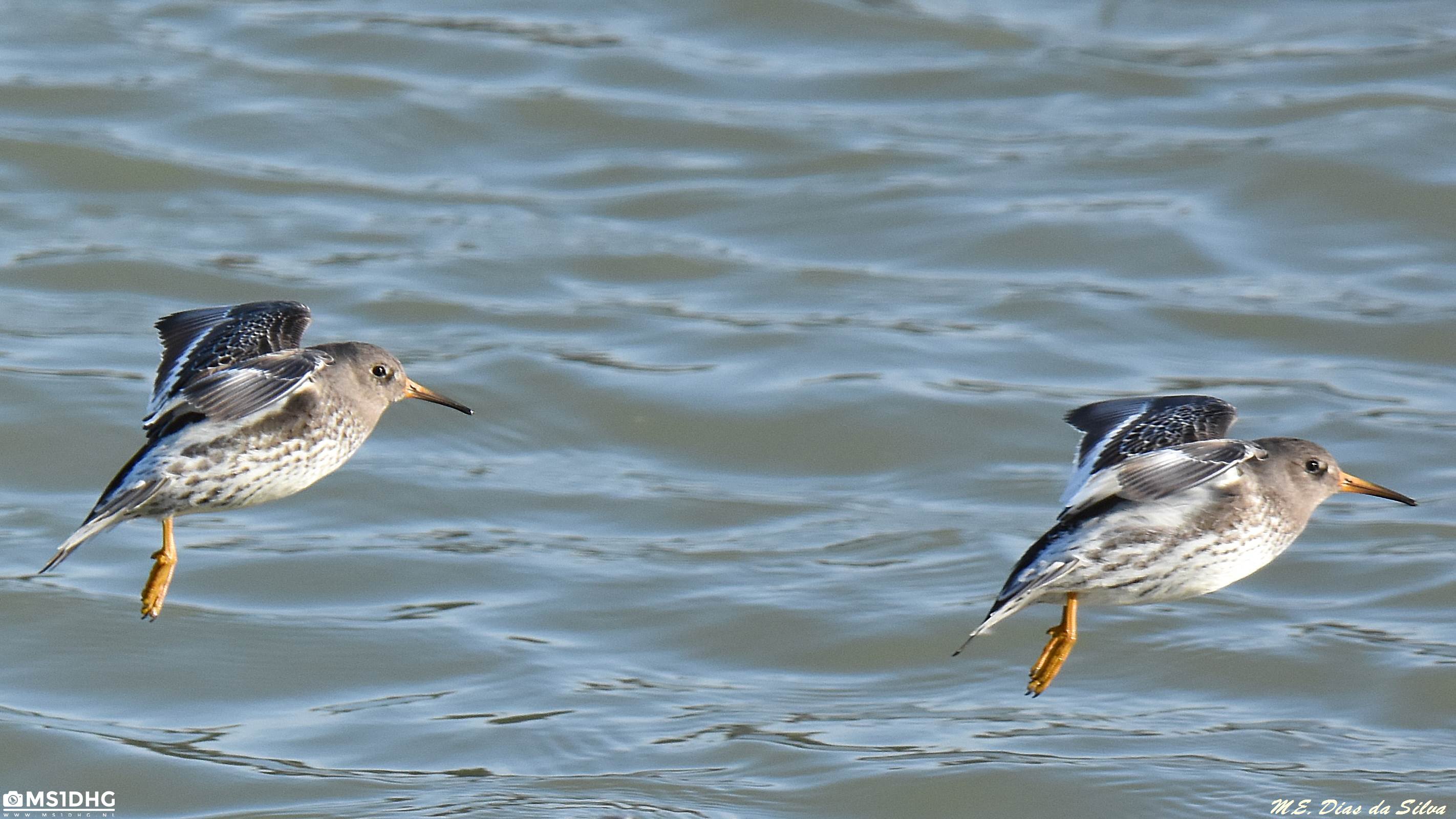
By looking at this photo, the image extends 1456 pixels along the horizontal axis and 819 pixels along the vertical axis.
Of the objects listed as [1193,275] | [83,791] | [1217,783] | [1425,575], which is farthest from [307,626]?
[1193,275]

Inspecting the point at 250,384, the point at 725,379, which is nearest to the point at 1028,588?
the point at 250,384

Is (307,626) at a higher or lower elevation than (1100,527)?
lower

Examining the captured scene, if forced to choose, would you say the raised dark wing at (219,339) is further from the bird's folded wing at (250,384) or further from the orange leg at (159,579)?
the orange leg at (159,579)

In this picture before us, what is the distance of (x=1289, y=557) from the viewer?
15.2m

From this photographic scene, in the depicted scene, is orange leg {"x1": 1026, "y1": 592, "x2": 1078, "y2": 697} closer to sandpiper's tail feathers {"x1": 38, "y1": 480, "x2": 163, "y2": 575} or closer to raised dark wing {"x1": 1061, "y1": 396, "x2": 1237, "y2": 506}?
raised dark wing {"x1": 1061, "y1": 396, "x2": 1237, "y2": 506}

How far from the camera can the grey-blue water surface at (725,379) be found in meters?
12.6

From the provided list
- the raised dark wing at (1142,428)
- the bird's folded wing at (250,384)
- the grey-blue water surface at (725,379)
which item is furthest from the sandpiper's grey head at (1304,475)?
the bird's folded wing at (250,384)

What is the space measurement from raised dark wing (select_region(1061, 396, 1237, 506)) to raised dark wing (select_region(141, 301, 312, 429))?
367 centimetres

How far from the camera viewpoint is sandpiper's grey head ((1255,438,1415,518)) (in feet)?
32.1

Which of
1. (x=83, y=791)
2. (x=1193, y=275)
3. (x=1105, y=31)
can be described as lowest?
(x=83, y=791)

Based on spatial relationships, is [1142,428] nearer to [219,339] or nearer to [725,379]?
[219,339]

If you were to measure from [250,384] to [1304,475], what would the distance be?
187 inches

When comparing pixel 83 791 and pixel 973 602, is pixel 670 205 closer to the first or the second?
pixel 973 602

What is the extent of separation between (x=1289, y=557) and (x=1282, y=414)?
171 cm
